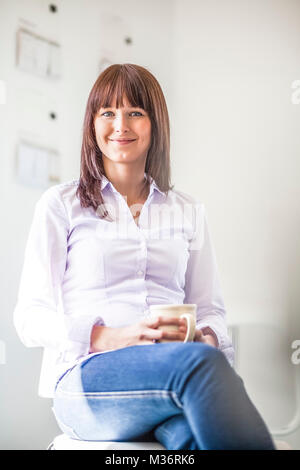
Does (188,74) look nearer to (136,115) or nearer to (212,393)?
(136,115)

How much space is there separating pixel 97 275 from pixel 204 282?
0.81 ft

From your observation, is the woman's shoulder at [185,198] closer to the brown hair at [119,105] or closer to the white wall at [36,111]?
the brown hair at [119,105]

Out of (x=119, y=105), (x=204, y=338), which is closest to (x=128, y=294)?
(x=204, y=338)

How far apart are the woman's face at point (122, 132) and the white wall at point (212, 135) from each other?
0.23ft

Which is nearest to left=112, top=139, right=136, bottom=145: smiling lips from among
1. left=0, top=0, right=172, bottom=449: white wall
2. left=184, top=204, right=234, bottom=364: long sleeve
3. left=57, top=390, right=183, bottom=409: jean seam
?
left=0, top=0, right=172, bottom=449: white wall

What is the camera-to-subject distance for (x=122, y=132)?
3.88 feet

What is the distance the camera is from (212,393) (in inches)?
33.0

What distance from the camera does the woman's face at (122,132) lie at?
1175 mm

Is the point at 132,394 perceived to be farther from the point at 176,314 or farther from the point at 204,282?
the point at 204,282

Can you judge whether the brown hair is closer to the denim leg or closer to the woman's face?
the woman's face

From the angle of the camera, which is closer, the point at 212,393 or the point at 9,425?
the point at 212,393

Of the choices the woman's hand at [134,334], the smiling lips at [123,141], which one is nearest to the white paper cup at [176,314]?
the woman's hand at [134,334]

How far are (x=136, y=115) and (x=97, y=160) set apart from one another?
127mm
